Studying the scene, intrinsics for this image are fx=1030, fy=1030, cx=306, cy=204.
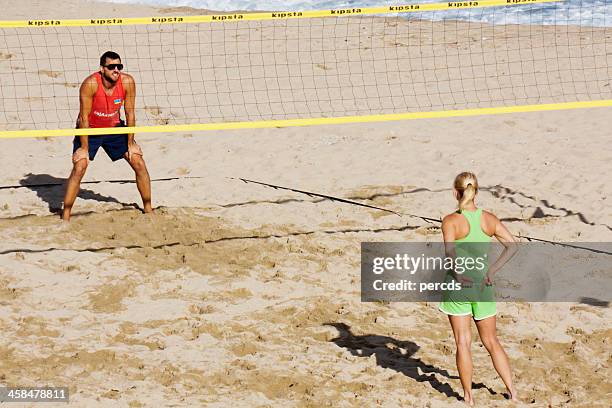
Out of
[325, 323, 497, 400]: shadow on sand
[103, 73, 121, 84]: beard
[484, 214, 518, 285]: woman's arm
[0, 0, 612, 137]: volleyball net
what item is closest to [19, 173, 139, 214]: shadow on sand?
[103, 73, 121, 84]: beard

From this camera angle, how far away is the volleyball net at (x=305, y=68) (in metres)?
12.6

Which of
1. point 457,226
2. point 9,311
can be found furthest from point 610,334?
point 9,311

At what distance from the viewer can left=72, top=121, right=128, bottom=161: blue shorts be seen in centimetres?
889

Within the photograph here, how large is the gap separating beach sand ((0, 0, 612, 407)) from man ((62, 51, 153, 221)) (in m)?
0.45

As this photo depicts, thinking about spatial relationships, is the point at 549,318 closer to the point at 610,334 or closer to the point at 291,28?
the point at 610,334

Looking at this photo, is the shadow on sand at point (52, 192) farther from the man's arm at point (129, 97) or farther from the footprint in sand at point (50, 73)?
the footprint in sand at point (50, 73)

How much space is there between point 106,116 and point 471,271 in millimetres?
4033

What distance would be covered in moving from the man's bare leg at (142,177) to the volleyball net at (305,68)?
9.57ft

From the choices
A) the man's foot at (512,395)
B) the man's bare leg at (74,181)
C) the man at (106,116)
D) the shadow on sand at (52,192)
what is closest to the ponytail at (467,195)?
the man's foot at (512,395)

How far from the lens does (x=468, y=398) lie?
20.5 ft

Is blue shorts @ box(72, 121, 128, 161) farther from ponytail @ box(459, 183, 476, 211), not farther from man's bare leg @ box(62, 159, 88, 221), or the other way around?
ponytail @ box(459, 183, 476, 211)

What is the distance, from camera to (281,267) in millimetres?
8359

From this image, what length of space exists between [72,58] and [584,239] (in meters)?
7.92

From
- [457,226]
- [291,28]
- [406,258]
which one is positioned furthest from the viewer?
[291,28]
